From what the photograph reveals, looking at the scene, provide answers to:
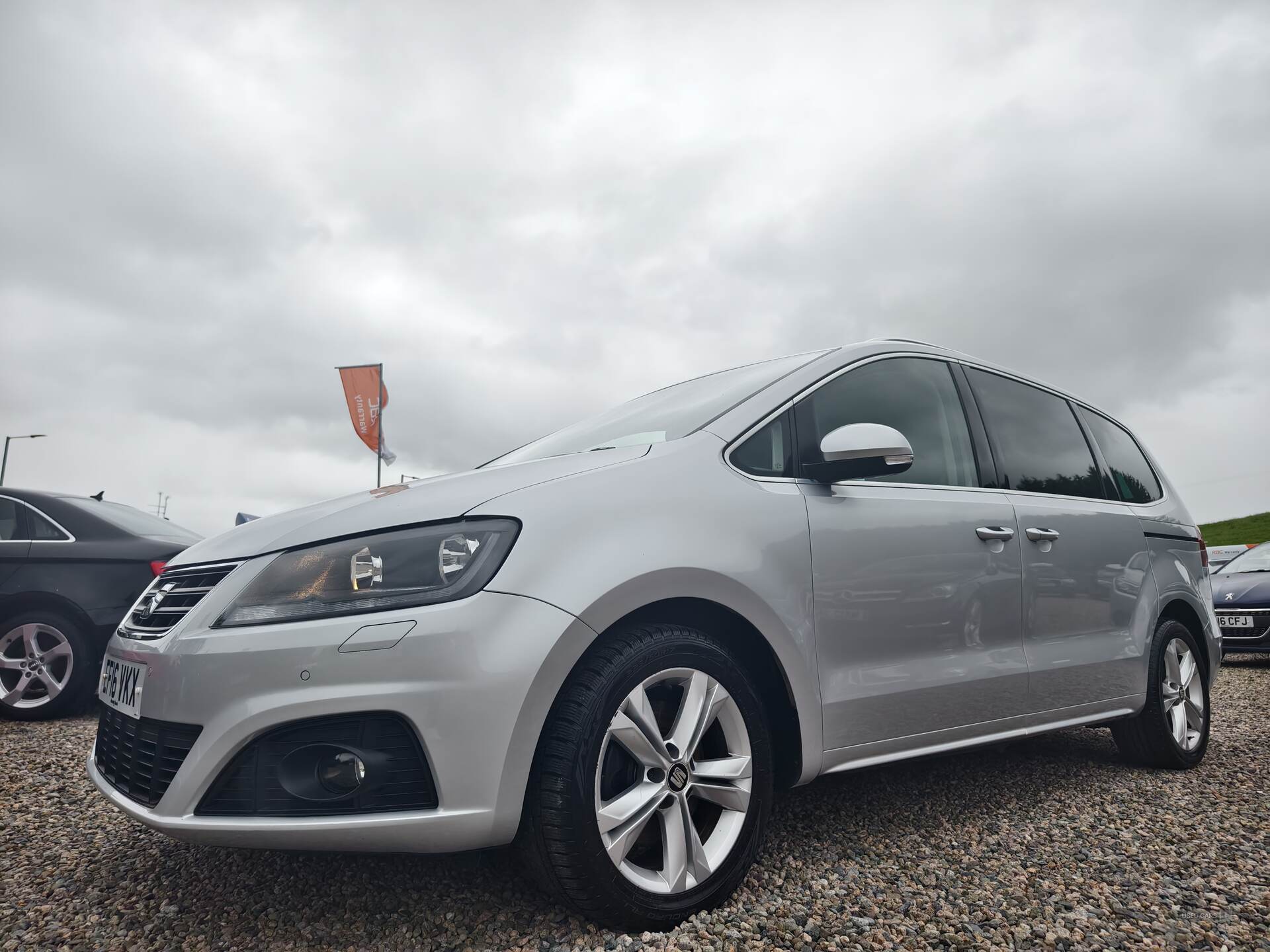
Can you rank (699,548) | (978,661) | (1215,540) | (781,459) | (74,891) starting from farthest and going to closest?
(1215,540), (978,661), (781,459), (74,891), (699,548)

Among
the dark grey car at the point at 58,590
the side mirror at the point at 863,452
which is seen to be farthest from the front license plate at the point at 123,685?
the dark grey car at the point at 58,590

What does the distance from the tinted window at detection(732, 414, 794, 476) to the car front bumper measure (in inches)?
32.0

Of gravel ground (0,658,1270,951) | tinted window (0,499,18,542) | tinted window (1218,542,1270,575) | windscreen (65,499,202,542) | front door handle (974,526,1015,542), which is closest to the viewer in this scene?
gravel ground (0,658,1270,951)

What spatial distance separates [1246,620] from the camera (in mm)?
8086

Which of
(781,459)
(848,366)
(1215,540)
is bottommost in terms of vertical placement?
(1215,540)

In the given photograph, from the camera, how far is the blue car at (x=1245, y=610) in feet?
26.3

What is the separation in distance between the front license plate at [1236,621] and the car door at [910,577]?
6.90m

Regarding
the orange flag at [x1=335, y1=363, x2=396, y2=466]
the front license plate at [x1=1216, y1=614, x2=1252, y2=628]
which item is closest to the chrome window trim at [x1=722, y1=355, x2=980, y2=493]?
the front license plate at [x1=1216, y1=614, x2=1252, y2=628]

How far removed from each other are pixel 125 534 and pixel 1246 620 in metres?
9.71

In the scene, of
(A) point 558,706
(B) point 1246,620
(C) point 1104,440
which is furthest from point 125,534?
(B) point 1246,620

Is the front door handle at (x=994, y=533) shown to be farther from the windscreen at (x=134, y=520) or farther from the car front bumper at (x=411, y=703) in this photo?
the windscreen at (x=134, y=520)

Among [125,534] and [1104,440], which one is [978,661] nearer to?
[1104,440]

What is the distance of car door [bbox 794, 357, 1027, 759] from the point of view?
7.91 feet

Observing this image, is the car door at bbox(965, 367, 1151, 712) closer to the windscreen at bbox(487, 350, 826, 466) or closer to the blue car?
the windscreen at bbox(487, 350, 826, 466)
